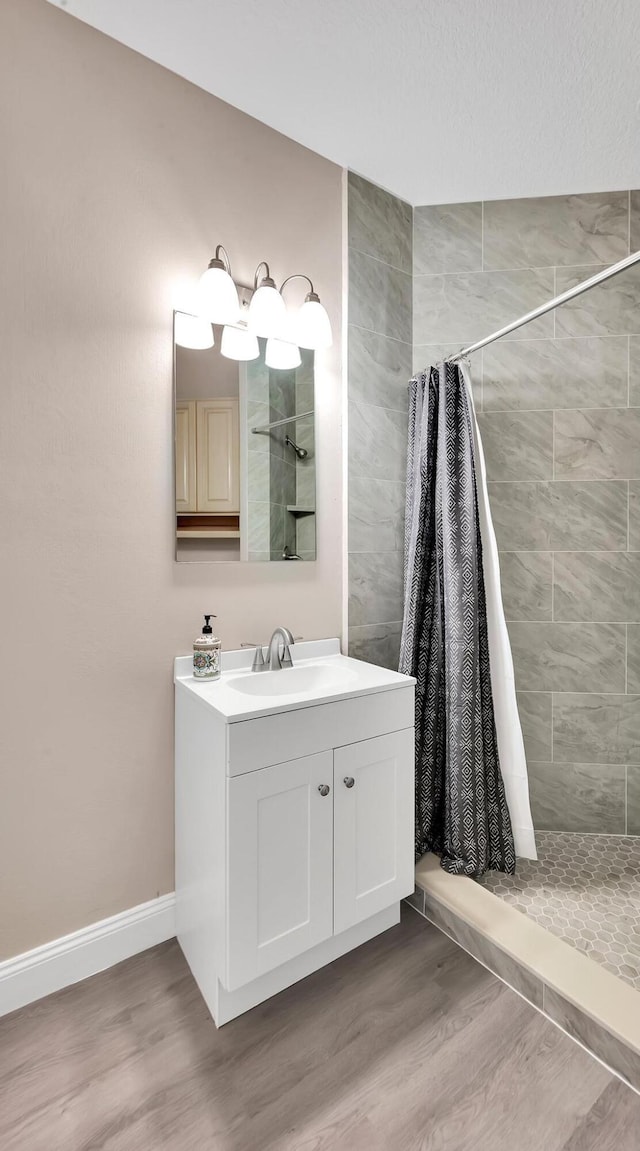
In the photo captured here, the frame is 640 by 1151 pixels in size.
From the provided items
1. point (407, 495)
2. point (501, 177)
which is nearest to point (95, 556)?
point (407, 495)

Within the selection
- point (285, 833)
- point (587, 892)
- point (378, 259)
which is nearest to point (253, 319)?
point (378, 259)

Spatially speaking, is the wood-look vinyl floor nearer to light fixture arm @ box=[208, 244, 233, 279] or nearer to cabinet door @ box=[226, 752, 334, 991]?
cabinet door @ box=[226, 752, 334, 991]

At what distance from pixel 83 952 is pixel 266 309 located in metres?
1.94

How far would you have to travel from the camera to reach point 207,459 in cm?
166

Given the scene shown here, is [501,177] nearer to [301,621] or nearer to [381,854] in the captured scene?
[301,621]

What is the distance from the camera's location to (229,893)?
1234 mm

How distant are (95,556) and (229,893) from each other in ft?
3.05

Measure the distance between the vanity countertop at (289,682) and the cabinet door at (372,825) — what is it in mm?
157

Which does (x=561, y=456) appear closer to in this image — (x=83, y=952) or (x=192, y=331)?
(x=192, y=331)

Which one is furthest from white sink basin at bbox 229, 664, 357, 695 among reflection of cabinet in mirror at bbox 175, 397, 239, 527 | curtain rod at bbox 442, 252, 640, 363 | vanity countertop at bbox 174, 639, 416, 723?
curtain rod at bbox 442, 252, 640, 363

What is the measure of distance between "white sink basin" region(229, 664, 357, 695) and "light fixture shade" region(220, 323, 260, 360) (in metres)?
1.02

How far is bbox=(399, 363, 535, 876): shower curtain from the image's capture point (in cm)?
177

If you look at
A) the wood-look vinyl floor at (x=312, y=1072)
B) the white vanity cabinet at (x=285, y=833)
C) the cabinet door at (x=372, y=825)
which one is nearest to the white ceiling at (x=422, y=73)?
the white vanity cabinet at (x=285, y=833)

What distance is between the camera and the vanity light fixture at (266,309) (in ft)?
5.41
